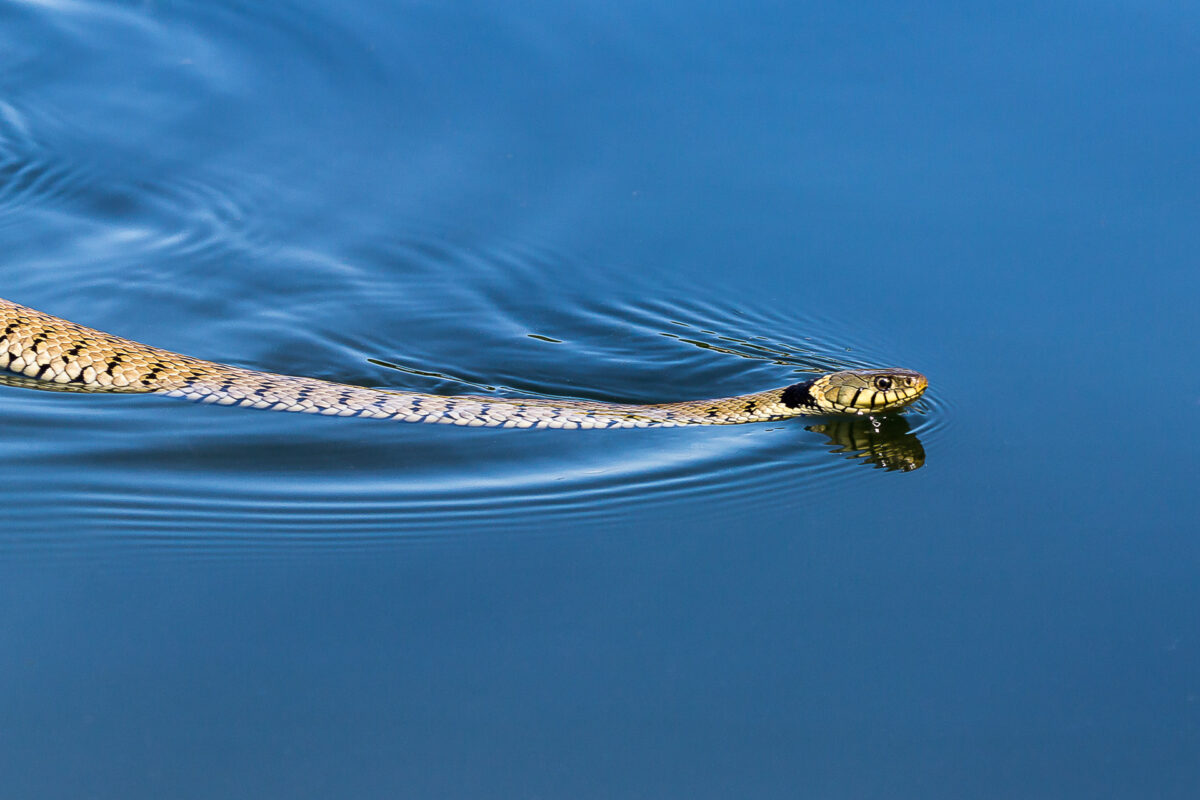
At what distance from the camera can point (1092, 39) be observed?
38.4 feet

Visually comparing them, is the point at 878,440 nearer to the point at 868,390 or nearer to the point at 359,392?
the point at 868,390

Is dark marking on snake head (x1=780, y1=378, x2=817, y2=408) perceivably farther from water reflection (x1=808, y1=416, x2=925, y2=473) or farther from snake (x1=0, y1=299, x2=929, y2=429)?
water reflection (x1=808, y1=416, x2=925, y2=473)

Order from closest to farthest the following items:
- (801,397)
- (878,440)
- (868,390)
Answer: (878,440) → (868,390) → (801,397)

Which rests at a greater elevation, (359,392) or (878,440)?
(359,392)

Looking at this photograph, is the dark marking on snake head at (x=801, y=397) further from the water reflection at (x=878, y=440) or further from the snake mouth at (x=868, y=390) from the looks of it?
the water reflection at (x=878, y=440)

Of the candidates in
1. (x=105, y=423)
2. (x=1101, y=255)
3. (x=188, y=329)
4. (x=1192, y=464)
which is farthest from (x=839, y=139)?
(x=105, y=423)

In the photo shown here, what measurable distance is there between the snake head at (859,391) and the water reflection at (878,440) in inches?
3.4

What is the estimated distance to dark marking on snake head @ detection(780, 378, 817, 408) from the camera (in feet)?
27.8

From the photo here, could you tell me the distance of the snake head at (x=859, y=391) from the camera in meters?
8.11

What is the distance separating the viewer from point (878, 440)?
810cm

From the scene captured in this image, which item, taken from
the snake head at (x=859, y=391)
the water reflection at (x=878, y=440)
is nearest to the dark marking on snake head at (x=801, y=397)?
the snake head at (x=859, y=391)

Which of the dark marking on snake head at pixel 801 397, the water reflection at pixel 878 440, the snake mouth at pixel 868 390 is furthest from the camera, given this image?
the dark marking on snake head at pixel 801 397

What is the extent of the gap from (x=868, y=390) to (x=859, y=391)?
6 cm

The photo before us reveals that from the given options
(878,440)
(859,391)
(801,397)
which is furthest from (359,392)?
(878,440)
